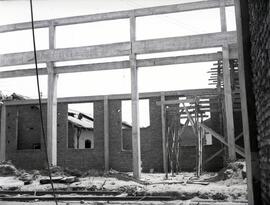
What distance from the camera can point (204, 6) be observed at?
37.4ft

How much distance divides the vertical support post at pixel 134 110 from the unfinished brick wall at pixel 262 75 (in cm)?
758

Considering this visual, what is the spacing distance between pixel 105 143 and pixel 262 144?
16.4m

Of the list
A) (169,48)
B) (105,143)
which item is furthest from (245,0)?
(105,143)

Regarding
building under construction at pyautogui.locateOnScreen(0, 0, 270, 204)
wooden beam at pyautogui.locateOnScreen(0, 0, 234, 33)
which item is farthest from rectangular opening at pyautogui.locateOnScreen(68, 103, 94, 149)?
wooden beam at pyautogui.locateOnScreen(0, 0, 234, 33)

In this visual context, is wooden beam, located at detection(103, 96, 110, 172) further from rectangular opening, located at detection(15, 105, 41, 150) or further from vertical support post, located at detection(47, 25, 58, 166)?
vertical support post, located at detection(47, 25, 58, 166)

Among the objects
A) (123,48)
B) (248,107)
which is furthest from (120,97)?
(248,107)

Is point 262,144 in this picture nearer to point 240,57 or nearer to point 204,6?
point 240,57

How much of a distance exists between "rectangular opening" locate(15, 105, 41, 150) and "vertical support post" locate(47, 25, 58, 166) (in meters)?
10.4

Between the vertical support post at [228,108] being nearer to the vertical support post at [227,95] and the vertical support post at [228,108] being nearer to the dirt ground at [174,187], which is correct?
the vertical support post at [227,95]

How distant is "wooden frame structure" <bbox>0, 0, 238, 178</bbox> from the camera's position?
1135 cm

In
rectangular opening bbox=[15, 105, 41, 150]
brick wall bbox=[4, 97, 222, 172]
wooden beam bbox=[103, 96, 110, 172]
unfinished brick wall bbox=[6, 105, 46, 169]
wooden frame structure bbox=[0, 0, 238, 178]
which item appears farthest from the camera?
rectangular opening bbox=[15, 105, 41, 150]

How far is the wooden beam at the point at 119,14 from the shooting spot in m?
11.4

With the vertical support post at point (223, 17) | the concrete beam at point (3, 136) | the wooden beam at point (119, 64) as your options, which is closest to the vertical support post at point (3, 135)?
the concrete beam at point (3, 136)

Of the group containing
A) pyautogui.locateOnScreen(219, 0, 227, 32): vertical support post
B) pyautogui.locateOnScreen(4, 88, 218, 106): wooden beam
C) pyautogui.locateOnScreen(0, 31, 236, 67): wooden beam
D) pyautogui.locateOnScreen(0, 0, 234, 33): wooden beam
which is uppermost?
pyautogui.locateOnScreen(0, 0, 234, 33): wooden beam
